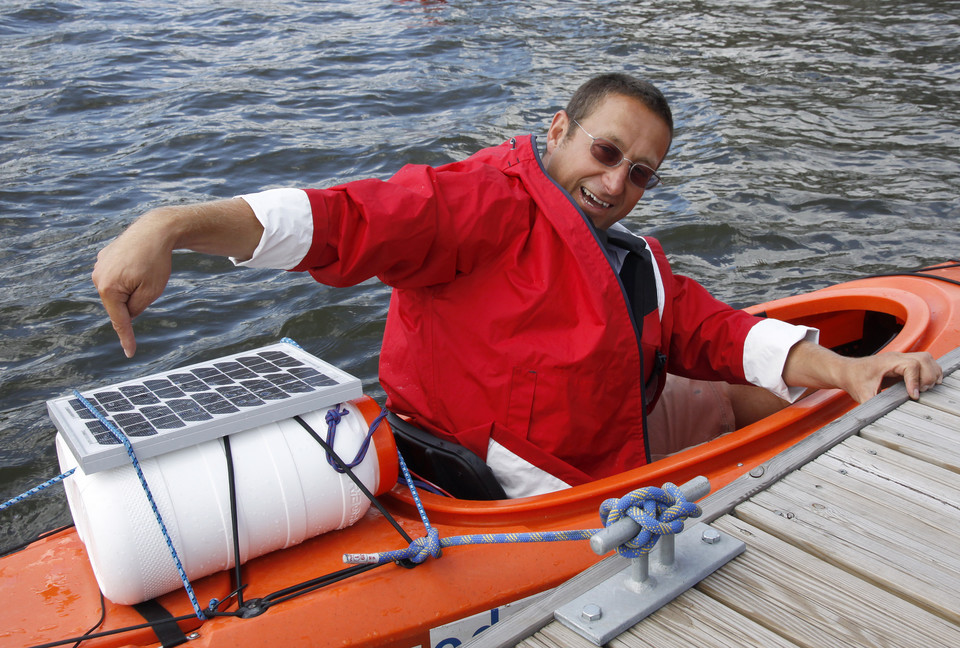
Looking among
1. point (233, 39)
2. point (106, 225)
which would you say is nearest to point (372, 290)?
point (106, 225)

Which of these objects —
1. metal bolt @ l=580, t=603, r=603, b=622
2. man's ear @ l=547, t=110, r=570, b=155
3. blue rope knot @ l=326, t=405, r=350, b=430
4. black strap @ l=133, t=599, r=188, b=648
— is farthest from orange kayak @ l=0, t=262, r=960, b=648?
man's ear @ l=547, t=110, r=570, b=155

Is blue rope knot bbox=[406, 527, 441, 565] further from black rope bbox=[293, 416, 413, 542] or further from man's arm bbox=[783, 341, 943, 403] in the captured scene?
man's arm bbox=[783, 341, 943, 403]

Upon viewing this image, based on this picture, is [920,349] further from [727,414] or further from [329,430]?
[329,430]

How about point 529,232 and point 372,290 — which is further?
point 372,290

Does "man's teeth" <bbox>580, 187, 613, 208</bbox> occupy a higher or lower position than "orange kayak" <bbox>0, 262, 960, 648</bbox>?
higher

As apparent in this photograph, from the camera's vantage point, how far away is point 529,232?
7.38ft

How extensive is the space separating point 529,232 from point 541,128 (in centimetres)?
520

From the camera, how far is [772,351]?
2.47m

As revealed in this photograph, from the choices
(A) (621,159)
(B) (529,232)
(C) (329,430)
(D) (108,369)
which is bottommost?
(D) (108,369)

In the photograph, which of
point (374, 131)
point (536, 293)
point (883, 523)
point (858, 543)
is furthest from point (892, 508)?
point (374, 131)

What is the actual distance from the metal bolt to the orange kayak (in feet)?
1.71

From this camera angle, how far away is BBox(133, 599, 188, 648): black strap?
1771 mm

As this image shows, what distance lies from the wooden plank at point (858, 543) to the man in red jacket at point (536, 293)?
1.89 ft

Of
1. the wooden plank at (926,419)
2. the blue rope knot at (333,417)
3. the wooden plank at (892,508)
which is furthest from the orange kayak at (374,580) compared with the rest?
the wooden plank at (892,508)
